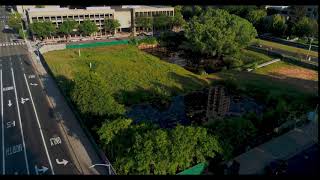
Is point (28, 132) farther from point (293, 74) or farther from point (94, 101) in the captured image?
point (293, 74)

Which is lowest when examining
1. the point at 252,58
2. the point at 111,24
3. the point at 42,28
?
the point at 252,58

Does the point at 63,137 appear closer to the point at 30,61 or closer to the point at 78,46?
the point at 30,61

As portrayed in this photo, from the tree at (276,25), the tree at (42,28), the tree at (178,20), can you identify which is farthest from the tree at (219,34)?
the tree at (42,28)

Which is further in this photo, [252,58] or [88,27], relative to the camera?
[88,27]


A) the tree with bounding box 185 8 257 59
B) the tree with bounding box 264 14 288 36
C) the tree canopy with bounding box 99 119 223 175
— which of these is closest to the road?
the tree canopy with bounding box 99 119 223 175

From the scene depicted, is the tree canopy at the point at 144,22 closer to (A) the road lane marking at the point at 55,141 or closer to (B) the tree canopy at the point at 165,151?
(A) the road lane marking at the point at 55,141

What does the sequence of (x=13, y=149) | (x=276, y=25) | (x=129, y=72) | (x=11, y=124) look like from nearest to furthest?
(x=13, y=149), (x=11, y=124), (x=129, y=72), (x=276, y=25)

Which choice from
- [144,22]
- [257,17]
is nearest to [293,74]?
[257,17]

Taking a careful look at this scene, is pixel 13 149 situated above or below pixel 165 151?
below
